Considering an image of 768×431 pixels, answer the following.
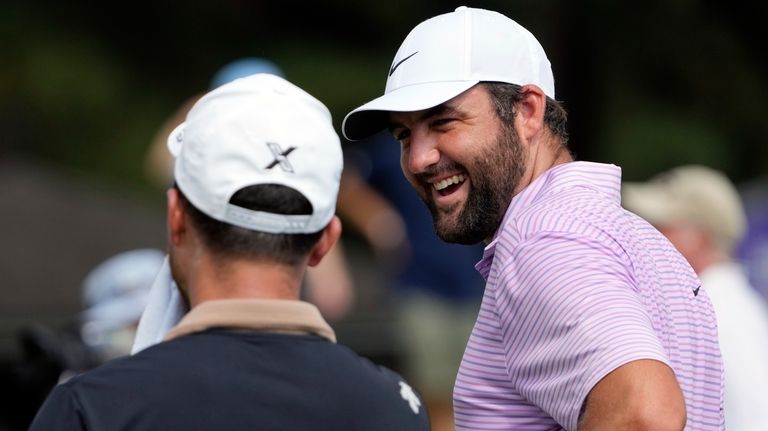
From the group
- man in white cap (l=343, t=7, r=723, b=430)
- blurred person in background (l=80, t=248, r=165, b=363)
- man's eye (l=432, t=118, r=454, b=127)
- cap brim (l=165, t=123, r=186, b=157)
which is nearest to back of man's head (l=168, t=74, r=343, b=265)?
cap brim (l=165, t=123, r=186, b=157)

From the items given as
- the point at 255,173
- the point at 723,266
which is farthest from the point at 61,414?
the point at 723,266

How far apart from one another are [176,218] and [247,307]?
0.67 ft

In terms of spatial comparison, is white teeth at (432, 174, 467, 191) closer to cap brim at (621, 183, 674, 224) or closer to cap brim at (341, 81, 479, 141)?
cap brim at (341, 81, 479, 141)

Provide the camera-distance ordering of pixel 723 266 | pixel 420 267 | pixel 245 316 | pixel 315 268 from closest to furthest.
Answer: pixel 245 316
pixel 723 266
pixel 315 268
pixel 420 267

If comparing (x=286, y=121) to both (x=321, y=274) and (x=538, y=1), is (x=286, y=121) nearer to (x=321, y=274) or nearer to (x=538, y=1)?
(x=321, y=274)

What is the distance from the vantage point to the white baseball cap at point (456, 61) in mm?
3109

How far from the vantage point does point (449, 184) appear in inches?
125

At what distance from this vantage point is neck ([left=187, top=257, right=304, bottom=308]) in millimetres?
2514

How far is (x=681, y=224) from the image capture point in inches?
223

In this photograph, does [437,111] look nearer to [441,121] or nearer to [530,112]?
[441,121]

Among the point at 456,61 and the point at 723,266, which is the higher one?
the point at 456,61

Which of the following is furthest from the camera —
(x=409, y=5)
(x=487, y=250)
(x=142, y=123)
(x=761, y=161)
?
(x=142, y=123)

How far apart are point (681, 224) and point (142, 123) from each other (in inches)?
350

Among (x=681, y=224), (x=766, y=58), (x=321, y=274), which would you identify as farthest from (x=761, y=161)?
(x=681, y=224)
